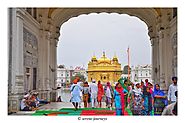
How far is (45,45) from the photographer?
12445 mm

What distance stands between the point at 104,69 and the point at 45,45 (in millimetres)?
3381

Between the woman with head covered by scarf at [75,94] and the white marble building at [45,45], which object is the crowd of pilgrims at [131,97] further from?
the white marble building at [45,45]

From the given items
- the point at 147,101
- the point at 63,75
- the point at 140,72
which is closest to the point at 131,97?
the point at 147,101

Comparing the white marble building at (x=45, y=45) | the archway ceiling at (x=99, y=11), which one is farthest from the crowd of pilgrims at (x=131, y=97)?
the archway ceiling at (x=99, y=11)

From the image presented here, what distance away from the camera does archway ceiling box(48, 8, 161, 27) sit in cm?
1296

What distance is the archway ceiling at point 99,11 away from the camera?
12961 millimetres

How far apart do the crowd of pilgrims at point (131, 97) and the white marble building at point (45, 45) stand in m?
1.50

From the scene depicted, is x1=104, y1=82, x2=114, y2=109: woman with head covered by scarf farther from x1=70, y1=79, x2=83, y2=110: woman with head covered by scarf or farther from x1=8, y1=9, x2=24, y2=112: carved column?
x1=8, y1=9, x2=24, y2=112: carved column

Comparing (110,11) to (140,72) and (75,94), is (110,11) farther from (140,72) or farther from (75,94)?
(75,94)

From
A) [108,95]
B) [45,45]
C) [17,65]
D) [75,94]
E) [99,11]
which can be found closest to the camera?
[17,65]
